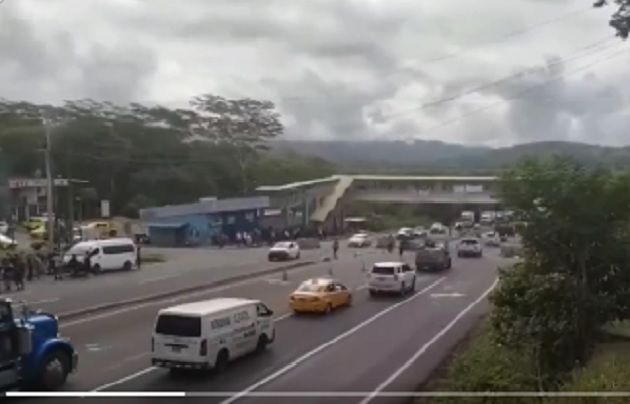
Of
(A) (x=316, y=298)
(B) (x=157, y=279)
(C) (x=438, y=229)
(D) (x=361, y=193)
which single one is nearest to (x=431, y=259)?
(D) (x=361, y=193)

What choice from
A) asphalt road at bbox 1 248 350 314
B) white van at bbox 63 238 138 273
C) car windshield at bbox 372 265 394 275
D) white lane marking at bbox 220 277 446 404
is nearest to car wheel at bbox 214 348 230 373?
white lane marking at bbox 220 277 446 404

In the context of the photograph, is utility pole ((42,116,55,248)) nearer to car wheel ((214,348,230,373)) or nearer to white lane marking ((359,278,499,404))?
white lane marking ((359,278,499,404))

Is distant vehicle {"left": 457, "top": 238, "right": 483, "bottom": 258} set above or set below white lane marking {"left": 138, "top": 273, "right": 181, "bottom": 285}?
above

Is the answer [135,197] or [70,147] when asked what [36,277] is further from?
[70,147]

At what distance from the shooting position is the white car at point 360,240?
3253 centimetres

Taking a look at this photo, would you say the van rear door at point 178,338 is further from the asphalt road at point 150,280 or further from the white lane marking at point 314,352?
the asphalt road at point 150,280

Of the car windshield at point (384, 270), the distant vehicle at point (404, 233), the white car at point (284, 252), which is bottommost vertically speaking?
the car windshield at point (384, 270)

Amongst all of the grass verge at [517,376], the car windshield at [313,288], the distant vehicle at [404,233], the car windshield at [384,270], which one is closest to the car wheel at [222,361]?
the grass verge at [517,376]

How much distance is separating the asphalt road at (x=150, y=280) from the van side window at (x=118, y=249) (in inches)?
31.1

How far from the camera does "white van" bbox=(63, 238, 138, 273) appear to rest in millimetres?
26766

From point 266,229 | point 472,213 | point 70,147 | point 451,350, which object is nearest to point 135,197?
point 70,147

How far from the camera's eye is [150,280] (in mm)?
24328

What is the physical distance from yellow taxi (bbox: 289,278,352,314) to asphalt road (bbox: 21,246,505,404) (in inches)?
11.0

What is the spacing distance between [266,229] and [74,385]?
2557 cm
